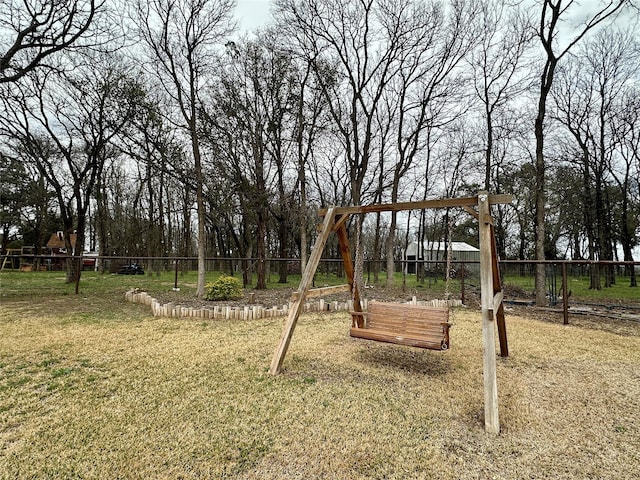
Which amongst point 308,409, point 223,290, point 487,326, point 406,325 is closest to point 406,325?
point 406,325

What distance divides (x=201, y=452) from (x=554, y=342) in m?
5.38

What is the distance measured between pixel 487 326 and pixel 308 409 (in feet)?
5.47

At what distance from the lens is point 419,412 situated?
279cm

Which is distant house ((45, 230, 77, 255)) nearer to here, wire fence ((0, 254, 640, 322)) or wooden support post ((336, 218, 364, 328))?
wire fence ((0, 254, 640, 322))

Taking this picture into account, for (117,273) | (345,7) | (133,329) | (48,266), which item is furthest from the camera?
(48,266)

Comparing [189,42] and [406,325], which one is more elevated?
[189,42]

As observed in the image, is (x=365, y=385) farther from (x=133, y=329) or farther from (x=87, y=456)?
(x=133, y=329)

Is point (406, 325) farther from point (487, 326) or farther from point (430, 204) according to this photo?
point (430, 204)

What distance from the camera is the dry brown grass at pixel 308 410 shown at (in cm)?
208

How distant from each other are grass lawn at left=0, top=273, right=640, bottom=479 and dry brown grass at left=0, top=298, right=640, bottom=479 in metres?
0.01

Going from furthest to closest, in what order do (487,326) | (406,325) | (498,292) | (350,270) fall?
(350,270) < (406,325) < (498,292) < (487,326)

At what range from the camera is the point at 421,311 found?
3.97 m

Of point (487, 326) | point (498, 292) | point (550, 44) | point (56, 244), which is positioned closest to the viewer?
point (487, 326)

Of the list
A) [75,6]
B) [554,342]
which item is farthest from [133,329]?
[75,6]
